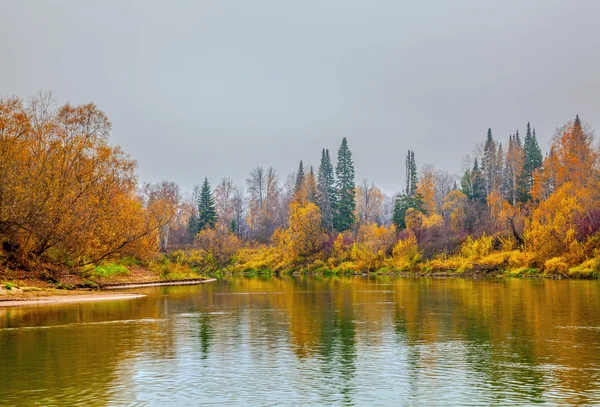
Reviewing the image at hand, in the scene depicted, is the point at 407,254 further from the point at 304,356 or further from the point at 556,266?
the point at 304,356

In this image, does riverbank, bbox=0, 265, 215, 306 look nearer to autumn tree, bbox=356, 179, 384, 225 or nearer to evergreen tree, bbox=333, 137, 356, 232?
evergreen tree, bbox=333, 137, 356, 232

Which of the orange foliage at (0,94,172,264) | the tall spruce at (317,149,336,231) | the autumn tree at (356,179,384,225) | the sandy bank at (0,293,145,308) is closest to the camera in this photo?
the sandy bank at (0,293,145,308)

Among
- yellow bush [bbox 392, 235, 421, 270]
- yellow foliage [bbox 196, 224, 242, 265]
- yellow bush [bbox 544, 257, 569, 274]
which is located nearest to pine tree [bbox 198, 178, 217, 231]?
yellow foliage [bbox 196, 224, 242, 265]

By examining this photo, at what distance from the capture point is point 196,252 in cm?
9562

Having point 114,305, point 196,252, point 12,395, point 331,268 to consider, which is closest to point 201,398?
point 12,395

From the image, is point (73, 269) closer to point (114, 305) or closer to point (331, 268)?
point (114, 305)

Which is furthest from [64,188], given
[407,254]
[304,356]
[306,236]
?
[306,236]

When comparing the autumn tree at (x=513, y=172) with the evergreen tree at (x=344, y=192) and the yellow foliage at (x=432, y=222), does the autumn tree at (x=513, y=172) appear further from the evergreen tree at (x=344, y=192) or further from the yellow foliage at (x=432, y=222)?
the evergreen tree at (x=344, y=192)

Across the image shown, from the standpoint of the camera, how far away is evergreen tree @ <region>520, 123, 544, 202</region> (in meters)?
98.5

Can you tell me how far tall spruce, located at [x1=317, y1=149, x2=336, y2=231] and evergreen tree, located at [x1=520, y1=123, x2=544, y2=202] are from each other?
114 feet

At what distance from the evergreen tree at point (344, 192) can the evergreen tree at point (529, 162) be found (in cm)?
3053

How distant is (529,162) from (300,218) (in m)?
46.6

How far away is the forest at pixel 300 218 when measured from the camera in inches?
1464

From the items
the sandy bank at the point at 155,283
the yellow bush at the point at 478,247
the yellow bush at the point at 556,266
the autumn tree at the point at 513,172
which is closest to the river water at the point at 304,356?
the sandy bank at the point at 155,283
